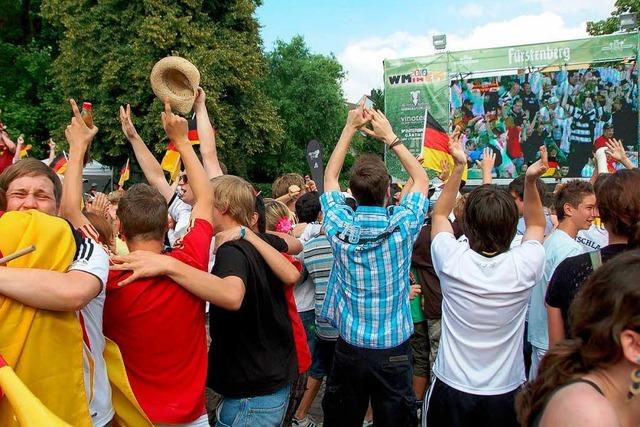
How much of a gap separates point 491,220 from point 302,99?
41740 mm

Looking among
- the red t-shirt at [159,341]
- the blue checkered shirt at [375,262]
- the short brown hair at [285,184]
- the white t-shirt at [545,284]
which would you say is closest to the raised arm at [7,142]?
the short brown hair at [285,184]

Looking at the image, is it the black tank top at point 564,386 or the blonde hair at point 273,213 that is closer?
the black tank top at point 564,386

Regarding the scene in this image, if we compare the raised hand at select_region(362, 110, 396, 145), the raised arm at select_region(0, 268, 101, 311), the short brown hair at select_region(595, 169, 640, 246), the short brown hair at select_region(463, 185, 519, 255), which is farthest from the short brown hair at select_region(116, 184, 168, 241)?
the short brown hair at select_region(595, 169, 640, 246)

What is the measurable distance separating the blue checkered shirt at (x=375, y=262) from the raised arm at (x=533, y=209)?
597 mm

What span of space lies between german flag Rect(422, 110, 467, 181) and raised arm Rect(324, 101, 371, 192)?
2279 millimetres

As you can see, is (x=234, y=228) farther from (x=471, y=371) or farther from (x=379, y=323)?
(x=471, y=371)

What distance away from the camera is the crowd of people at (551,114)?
785 inches

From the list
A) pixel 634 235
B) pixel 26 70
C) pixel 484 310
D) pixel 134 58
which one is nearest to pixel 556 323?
pixel 484 310

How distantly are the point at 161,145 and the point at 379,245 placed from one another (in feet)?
65.3

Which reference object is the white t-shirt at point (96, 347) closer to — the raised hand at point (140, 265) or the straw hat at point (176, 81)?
the raised hand at point (140, 265)

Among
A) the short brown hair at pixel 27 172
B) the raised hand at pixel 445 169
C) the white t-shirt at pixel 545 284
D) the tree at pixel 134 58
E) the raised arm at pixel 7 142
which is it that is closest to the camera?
the short brown hair at pixel 27 172

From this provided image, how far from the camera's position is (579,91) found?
20531 millimetres

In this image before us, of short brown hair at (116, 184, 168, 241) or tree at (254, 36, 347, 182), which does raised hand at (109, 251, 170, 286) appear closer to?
short brown hair at (116, 184, 168, 241)

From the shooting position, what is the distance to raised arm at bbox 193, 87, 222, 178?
363 centimetres
